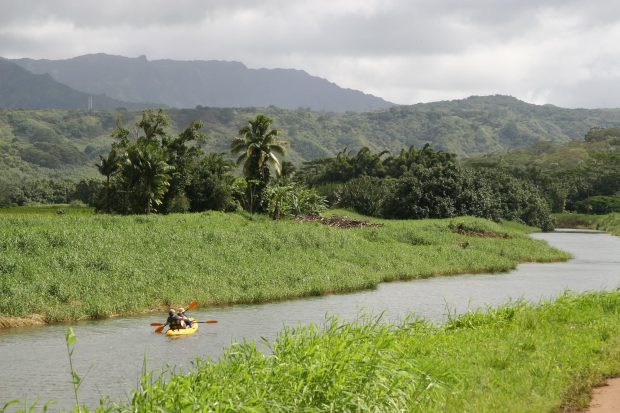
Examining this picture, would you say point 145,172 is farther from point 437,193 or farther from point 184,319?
point 184,319

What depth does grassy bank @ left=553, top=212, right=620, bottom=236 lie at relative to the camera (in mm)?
114037

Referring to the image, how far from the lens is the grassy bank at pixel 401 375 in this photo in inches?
458

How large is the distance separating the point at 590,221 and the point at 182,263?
364 feet

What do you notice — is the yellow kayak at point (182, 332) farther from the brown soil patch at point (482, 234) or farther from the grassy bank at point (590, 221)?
the grassy bank at point (590, 221)

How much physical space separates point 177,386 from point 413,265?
132 feet

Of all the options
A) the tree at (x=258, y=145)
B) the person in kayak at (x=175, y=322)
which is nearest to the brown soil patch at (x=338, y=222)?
the tree at (x=258, y=145)

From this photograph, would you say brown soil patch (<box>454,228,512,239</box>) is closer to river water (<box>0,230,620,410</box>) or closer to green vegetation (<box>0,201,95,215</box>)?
river water (<box>0,230,620,410</box>)

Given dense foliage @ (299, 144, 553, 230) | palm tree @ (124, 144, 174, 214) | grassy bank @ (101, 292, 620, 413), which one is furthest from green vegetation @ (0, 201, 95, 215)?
grassy bank @ (101, 292, 620, 413)

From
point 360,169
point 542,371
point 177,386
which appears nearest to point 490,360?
point 542,371

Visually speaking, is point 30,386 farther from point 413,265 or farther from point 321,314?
point 413,265

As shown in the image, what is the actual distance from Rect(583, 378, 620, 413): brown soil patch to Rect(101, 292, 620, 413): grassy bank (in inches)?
7.6

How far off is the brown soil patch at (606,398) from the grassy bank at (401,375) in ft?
0.64

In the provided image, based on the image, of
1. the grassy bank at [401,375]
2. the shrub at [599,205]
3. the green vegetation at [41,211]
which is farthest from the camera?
the shrub at [599,205]

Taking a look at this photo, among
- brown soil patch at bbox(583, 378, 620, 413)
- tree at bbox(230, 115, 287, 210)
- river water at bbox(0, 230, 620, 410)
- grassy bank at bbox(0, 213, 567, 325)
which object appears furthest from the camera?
tree at bbox(230, 115, 287, 210)
